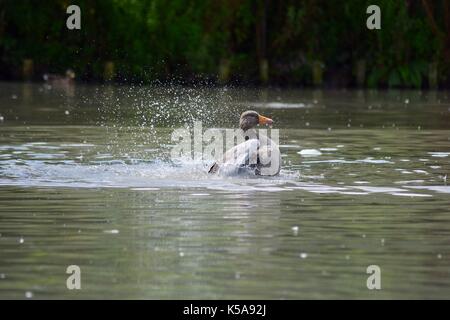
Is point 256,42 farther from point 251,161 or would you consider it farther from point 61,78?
point 251,161

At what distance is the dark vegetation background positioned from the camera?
5719cm

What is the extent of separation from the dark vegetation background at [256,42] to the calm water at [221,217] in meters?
25.6

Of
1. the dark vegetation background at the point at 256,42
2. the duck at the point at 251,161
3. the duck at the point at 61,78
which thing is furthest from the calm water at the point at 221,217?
the duck at the point at 61,78

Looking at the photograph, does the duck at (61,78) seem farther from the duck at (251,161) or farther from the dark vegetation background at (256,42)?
the duck at (251,161)

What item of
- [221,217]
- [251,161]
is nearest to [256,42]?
[251,161]

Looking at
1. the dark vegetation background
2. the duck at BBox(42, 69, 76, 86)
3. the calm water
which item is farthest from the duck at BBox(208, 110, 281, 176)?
the duck at BBox(42, 69, 76, 86)

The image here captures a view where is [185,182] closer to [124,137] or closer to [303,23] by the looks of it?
[124,137]

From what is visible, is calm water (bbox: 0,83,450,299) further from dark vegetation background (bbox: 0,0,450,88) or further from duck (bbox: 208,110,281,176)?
dark vegetation background (bbox: 0,0,450,88)

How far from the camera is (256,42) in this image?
60.2 metres

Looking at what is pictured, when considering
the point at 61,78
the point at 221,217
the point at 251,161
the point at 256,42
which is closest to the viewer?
the point at 221,217

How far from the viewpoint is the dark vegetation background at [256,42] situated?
188ft

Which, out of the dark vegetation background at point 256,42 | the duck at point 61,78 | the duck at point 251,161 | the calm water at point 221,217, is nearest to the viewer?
the calm water at point 221,217

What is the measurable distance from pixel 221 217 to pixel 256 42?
44.7 meters

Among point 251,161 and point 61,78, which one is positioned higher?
point 251,161
